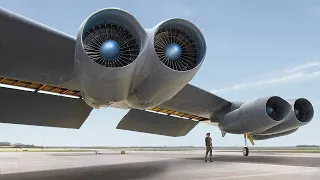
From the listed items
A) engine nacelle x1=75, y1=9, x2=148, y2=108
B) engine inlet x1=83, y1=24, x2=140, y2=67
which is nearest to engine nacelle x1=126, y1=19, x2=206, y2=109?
engine nacelle x1=75, y1=9, x2=148, y2=108

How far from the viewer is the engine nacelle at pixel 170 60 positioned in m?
6.03

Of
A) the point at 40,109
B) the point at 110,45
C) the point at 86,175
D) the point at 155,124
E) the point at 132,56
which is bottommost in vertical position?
the point at 86,175

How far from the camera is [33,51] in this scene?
644 centimetres

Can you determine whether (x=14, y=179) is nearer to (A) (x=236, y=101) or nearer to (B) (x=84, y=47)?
(B) (x=84, y=47)

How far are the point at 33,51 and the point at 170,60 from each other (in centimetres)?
290

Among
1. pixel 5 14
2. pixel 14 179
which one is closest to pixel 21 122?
pixel 14 179

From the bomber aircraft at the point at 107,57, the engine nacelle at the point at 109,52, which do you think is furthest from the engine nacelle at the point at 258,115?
the engine nacelle at the point at 109,52

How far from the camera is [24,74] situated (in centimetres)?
718

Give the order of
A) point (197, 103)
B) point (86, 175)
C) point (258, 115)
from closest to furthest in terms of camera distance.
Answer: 1. point (86, 175)
2. point (258, 115)
3. point (197, 103)

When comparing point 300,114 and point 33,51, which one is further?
point 300,114

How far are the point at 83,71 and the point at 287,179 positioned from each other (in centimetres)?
448

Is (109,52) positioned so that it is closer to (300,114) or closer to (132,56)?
(132,56)

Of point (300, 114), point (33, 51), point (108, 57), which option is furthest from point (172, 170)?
point (300, 114)

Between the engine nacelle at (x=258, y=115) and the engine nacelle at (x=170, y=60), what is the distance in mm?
5069
